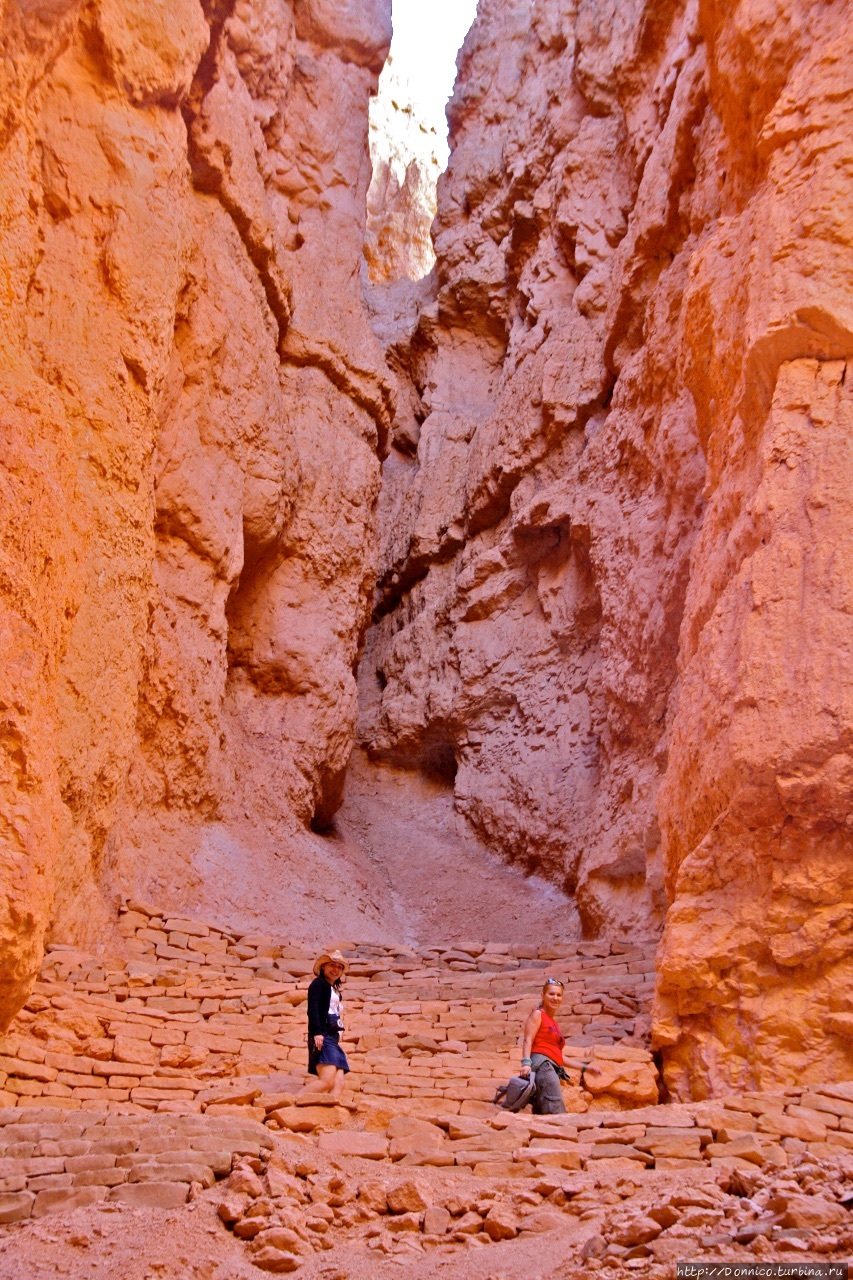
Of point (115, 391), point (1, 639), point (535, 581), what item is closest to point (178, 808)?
point (115, 391)

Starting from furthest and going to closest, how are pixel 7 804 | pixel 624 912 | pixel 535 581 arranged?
1. pixel 535 581
2. pixel 624 912
3. pixel 7 804

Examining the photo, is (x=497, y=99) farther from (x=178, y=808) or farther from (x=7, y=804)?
(x=7, y=804)

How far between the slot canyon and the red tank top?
499 mm

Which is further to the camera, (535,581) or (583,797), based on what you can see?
(535,581)

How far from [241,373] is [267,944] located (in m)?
6.89

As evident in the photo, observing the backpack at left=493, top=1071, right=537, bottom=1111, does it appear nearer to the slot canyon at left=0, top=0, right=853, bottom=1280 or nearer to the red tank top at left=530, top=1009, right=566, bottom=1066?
the red tank top at left=530, top=1009, right=566, bottom=1066

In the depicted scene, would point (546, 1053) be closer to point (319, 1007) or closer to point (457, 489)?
point (319, 1007)

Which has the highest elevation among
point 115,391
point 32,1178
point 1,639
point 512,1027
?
point 115,391

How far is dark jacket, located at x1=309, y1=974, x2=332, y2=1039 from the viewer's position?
7.52 meters

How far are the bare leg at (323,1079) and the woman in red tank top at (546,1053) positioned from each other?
1106mm

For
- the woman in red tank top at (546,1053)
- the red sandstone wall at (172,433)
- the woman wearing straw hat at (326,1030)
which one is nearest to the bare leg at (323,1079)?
the woman wearing straw hat at (326,1030)

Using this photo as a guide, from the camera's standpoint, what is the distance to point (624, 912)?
12836mm

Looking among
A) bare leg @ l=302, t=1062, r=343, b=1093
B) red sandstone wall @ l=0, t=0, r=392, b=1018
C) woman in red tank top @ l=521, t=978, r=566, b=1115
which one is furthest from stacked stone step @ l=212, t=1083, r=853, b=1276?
red sandstone wall @ l=0, t=0, r=392, b=1018

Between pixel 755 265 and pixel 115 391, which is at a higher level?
pixel 755 265
